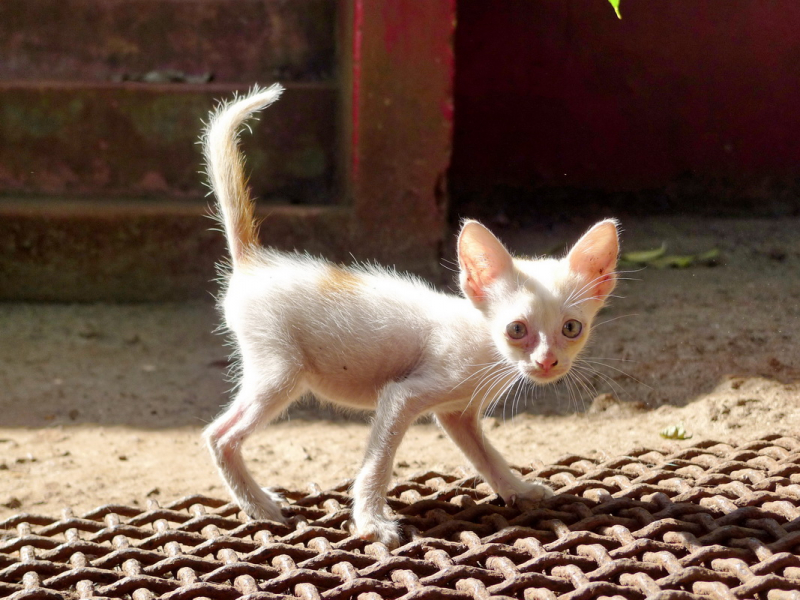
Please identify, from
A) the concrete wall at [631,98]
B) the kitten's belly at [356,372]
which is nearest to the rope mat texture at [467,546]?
the kitten's belly at [356,372]

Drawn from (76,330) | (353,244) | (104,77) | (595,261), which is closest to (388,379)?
(595,261)

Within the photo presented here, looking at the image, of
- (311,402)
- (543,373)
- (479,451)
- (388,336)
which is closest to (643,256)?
(311,402)

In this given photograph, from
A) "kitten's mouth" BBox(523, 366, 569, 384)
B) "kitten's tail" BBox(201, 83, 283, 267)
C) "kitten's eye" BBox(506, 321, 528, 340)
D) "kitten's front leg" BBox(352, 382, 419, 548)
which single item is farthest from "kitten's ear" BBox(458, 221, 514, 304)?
"kitten's tail" BBox(201, 83, 283, 267)

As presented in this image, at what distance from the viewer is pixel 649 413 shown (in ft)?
15.3

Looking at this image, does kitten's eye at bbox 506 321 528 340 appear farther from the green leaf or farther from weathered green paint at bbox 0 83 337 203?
weathered green paint at bbox 0 83 337 203

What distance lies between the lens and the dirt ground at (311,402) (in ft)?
13.6

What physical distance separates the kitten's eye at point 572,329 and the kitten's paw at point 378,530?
2.77ft

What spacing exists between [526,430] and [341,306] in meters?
1.88

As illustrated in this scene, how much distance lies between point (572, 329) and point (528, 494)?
2.14 ft

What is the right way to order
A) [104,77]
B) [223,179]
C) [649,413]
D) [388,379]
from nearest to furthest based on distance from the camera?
[388,379]
[223,179]
[649,413]
[104,77]

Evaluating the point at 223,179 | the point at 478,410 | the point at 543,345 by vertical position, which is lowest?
the point at 478,410

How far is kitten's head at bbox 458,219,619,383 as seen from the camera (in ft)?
9.13

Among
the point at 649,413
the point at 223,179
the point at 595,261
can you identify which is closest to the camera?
the point at 595,261

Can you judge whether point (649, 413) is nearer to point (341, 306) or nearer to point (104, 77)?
point (341, 306)
